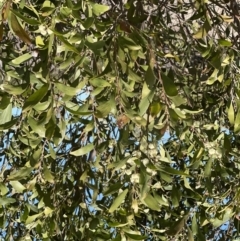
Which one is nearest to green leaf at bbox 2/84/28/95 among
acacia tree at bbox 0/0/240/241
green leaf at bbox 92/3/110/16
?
acacia tree at bbox 0/0/240/241

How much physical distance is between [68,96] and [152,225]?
24.9 inches

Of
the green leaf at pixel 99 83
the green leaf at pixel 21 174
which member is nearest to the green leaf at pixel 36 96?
the green leaf at pixel 99 83

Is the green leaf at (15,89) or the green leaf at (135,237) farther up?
the green leaf at (15,89)

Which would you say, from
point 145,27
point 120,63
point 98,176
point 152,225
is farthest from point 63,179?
point 120,63

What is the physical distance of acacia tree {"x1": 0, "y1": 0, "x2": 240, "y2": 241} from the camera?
78 cm

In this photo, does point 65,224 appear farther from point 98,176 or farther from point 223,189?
point 223,189

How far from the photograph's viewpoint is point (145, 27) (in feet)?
3.92

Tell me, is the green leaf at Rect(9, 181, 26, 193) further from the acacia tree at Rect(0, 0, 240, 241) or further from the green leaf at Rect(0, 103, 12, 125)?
the green leaf at Rect(0, 103, 12, 125)

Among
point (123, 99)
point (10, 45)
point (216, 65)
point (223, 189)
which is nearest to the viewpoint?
point (123, 99)

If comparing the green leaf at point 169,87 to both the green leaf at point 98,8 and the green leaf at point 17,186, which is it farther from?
the green leaf at point 17,186

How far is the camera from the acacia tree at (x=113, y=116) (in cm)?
78

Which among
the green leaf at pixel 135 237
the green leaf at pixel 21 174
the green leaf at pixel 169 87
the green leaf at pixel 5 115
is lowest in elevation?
the green leaf at pixel 135 237

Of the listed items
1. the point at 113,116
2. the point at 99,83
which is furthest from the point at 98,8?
the point at 113,116

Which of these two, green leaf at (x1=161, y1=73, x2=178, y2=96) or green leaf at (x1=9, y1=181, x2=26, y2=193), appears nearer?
green leaf at (x1=161, y1=73, x2=178, y2=96)
